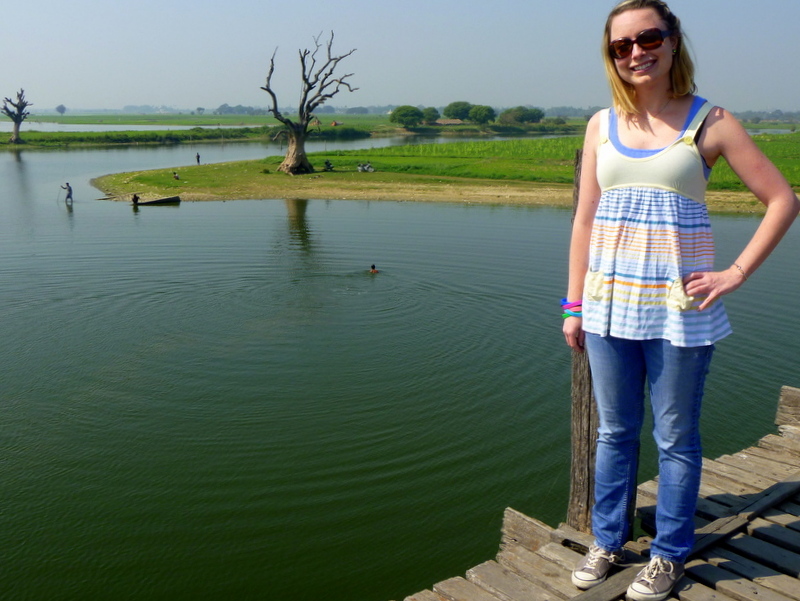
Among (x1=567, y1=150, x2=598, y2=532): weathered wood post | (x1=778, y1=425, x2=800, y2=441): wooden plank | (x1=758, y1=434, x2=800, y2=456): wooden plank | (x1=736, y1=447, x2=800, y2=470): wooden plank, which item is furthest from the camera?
(x1=778, y1=425, x2=800, y2=441): wooden plank

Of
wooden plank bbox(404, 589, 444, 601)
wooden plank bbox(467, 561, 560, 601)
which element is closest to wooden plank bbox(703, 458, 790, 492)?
wooden plank bbox(467, 561, 560, 601)

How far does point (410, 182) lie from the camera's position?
36.2m

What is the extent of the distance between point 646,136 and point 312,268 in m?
13.8

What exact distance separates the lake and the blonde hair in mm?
4151

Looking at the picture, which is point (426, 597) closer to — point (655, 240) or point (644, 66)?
point (655, 240)

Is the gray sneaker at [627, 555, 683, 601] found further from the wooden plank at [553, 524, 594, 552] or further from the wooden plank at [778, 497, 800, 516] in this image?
the wooden plank at [778, 497, 800, 516]

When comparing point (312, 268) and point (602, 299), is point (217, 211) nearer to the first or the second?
point (312, 268)

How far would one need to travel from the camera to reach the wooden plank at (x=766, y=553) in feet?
12.8

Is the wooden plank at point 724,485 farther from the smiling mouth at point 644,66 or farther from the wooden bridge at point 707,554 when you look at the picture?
the smiling mouth at point 644,66

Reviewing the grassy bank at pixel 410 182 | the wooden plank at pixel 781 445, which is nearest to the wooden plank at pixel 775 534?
the wooden plank at pixel 781 445

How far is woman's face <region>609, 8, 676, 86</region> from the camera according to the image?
3250 mm

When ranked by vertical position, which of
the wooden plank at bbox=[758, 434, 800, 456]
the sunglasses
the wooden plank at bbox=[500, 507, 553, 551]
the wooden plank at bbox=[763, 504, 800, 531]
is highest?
the sunglasses

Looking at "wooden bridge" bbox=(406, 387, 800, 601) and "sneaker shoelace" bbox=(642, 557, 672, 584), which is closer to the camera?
"sneaker shoelace" bbox=(642, 557, 672, 584)

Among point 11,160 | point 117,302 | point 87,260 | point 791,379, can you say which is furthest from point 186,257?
point 11,160
